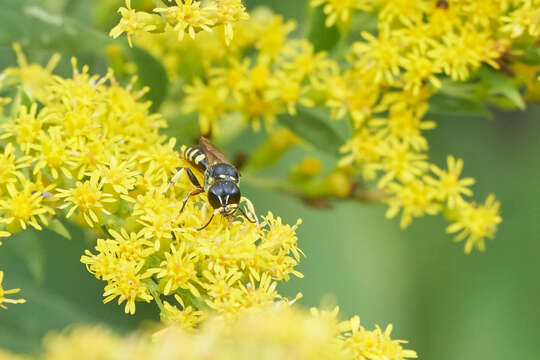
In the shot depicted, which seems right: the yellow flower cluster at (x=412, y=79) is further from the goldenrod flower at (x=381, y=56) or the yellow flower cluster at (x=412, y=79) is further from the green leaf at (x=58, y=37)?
the green leaf at (x=58, y=37)

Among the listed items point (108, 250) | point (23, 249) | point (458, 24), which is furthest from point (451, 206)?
point (23, 249)

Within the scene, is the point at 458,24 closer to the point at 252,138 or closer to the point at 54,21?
the point at 54,21

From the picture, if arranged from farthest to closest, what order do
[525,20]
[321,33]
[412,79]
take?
[321,33]
[412,79]
[525,20]

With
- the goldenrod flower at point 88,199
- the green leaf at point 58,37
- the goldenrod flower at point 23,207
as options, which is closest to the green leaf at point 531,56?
the green leaf at point 58,37

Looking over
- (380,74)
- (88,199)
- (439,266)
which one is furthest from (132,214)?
(439,266)

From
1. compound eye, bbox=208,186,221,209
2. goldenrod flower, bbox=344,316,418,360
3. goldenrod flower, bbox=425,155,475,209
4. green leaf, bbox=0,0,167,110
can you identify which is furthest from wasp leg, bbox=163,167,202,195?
goldenrod flower, bbox=425,155,475,209

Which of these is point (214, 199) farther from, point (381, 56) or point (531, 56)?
point (531, 56)
